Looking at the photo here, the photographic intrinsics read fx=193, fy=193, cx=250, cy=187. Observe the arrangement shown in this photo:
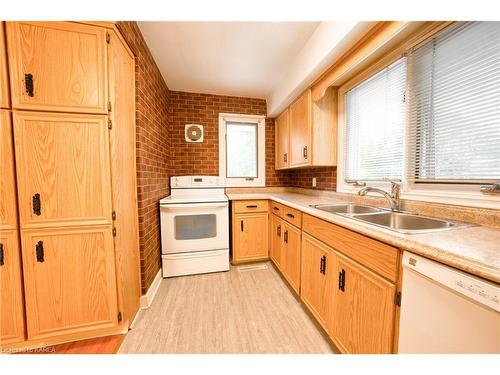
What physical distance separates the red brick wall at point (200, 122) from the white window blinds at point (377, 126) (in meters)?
1.59

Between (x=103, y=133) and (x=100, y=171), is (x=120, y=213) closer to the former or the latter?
(x=100, y=171)

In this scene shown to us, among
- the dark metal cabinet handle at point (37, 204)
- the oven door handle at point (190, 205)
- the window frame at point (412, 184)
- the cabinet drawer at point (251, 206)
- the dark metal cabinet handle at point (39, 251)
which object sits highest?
the window frame at point (412, 184)

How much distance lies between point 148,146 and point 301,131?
5.45 ft

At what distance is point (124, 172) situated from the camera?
145 centimetres

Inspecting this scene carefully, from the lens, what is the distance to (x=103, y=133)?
1261 mm

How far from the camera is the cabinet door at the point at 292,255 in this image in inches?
70.5

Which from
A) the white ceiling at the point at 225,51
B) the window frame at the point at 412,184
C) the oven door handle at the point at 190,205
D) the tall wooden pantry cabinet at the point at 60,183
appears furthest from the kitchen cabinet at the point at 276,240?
the white ceiling at the point at 225,51

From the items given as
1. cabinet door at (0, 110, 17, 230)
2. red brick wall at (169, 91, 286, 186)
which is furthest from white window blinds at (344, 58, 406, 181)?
cabinet door at (0, 110, 17, 230)

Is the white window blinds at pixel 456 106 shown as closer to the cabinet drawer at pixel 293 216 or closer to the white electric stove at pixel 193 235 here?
the cabinet drawer at pixel 293 216

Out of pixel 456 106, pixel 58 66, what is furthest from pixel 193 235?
pixel 456 106

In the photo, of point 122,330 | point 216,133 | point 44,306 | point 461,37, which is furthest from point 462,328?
point 216,133

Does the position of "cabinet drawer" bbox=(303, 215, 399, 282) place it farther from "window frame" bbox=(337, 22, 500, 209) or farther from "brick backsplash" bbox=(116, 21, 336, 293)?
"brick backsplash" bbox=(116, 21, 336, 293)

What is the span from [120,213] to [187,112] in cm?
200

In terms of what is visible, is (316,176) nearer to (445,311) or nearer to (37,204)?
(445,311)
